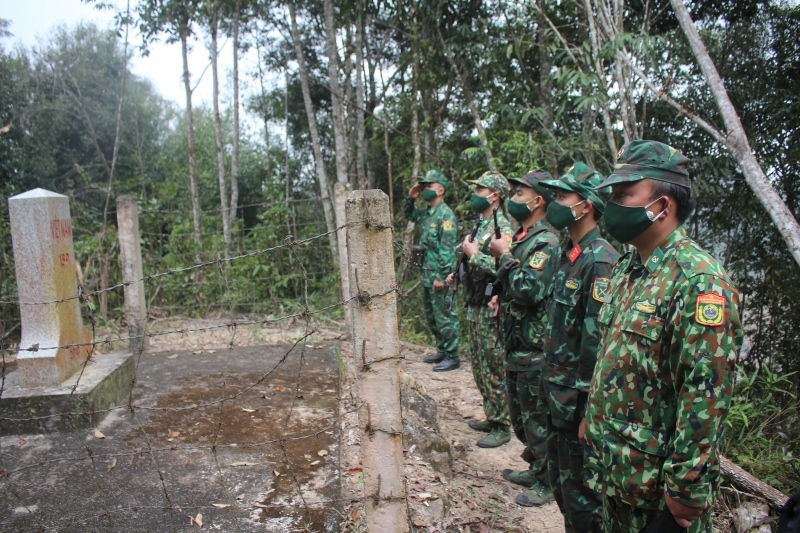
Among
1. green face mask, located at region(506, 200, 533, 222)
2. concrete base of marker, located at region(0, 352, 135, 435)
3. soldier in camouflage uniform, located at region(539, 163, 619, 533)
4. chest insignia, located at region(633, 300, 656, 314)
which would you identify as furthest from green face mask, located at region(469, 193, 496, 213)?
concrete base of marker, located at region(0, 352, 135, 435)

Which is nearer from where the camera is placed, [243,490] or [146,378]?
[243,490]

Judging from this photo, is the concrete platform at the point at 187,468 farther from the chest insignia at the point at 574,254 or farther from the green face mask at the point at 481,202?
the green face mask at the point at 481,202

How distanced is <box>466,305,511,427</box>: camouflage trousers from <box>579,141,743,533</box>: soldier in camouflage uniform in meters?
1.96

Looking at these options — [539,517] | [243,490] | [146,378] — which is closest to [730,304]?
[539,517]

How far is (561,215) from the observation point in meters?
2.69

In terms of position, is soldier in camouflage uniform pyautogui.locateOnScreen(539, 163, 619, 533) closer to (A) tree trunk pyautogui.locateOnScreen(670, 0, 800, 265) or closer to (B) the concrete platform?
(B) the concrete platform

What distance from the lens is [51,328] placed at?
402cm

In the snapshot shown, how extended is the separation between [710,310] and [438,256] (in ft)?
13.4

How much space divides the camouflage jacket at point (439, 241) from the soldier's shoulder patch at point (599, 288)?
3.15 metres

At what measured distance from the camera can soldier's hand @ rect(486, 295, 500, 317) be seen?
3.70 m

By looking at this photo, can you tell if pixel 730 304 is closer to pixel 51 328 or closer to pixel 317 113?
pixel 51 328

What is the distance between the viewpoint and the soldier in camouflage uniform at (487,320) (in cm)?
393

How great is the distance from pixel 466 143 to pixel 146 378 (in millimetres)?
7125

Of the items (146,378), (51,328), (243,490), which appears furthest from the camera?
(146,378)
